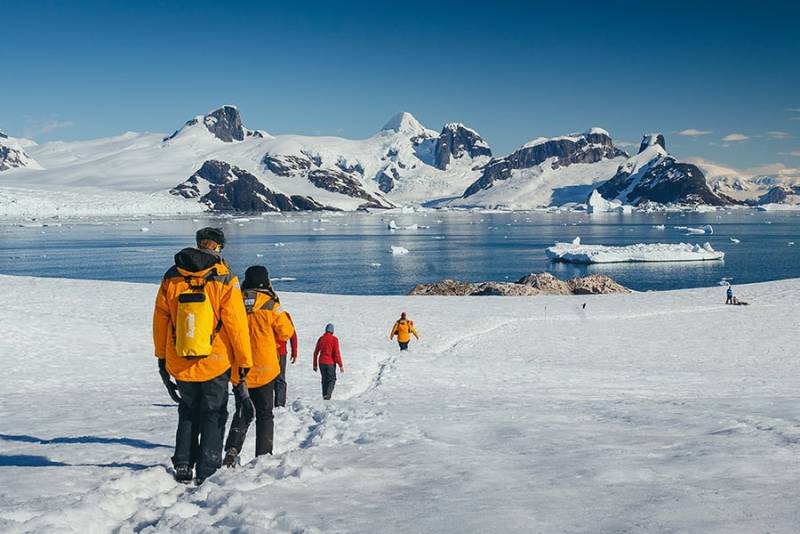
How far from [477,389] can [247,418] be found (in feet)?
27.7

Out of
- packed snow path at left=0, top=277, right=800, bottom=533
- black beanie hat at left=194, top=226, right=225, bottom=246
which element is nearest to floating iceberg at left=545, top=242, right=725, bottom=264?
packed snow path at left=0, top=277, right=800, bottom=533

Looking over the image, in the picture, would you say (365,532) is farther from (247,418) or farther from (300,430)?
(300,430)

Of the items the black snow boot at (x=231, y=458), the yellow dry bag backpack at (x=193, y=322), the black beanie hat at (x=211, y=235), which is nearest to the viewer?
the yellow dry bag backpack at (x=193, y=322)

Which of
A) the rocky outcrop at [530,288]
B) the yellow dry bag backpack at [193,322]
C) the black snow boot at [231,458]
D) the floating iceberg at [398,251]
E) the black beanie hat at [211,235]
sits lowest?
the rocky outcrop at [530,288]

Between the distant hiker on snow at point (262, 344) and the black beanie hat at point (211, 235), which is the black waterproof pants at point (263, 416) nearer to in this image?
the distant hiker on snow at point (262, 344)

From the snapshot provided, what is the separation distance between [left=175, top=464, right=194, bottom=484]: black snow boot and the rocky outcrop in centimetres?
3488

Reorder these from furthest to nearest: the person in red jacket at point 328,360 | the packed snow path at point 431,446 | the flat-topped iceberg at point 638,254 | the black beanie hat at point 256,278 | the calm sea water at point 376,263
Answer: the flat-topped iceberg at point 638,254 → the calm sea water at point 376,263 → the person in red jacket at point 328,360 → the black beanie hat at point 256,278 → the packed snow path at point 431,446

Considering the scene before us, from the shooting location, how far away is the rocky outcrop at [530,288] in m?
41.4

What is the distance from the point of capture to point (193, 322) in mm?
6223

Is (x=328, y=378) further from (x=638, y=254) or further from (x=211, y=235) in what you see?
(x=638, y=254)

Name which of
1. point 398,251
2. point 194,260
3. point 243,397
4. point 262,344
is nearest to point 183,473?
point 243,397

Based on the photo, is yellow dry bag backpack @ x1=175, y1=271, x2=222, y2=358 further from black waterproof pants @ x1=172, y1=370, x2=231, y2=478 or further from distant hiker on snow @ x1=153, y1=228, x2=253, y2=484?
black waterproof pants @ x1=172, y1=370, x2=231, y2=478

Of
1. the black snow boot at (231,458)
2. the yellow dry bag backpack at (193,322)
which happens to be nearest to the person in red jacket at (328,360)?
the black snow boot at (231,458)

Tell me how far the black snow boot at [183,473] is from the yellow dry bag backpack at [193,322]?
114cm
